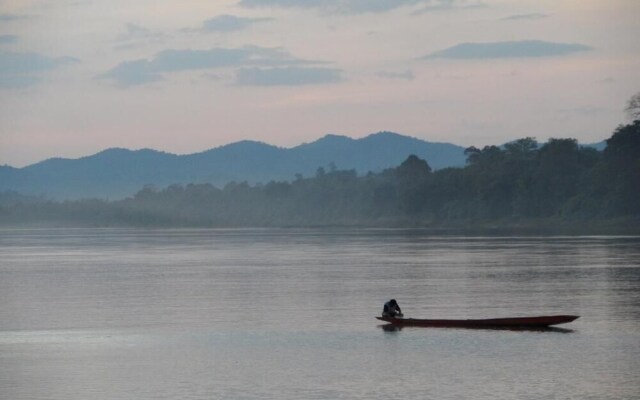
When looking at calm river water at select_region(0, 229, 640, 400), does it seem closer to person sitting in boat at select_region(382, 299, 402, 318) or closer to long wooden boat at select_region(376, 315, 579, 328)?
long wooden boat at select_region(376, 315, 579, 328)

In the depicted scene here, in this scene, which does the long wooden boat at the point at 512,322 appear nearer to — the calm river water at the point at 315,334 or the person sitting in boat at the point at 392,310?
the calm river water at the point at 315,334

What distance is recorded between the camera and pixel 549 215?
176 meters

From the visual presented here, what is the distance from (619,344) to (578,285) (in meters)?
26.0

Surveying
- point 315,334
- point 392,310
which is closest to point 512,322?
point 392,310

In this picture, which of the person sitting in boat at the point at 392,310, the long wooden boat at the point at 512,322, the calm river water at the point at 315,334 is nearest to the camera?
the calm river water at the point at 315,334

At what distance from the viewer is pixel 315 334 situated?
4547cm

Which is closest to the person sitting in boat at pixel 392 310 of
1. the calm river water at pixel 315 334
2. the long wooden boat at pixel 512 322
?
the calm river water at pixel 315 334

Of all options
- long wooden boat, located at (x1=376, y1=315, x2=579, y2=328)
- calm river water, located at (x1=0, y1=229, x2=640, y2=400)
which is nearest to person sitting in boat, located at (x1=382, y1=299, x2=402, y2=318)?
calm river water, located at (x1=0, y1=229, x2=640, y2=400)

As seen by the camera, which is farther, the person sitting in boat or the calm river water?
the person sitting in boat

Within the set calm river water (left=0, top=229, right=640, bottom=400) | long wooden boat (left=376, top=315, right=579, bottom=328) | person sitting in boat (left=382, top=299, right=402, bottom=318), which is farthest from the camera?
person sitting in boat (left=382, top=299, right=402, bottom=318)

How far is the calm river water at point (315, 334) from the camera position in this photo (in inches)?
1339

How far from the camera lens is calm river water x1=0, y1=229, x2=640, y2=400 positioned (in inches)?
1339

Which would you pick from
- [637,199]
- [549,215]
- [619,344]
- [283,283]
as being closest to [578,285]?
[283,283]

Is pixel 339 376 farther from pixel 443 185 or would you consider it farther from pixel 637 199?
pixel 443 185
